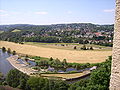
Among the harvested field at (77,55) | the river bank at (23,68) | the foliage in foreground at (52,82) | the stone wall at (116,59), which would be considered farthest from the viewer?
the harvested field at (77,55)

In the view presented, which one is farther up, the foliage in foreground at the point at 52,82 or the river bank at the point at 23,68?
the foliage in foreground at the point at 52,82

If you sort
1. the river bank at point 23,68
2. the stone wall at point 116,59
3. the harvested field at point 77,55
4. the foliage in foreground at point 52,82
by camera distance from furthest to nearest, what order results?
the harvested field at point 77,55 < the river bank at point 23,68 < the foliage in foreground at point 52,82 < the stone wall at point 116,59

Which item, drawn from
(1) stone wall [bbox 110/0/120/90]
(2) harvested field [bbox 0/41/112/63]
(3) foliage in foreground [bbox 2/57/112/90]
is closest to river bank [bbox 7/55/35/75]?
(3) foliage in foreground [bbox 2/57/112/90]

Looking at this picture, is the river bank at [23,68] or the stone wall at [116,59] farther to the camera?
the river bank at [23,68]

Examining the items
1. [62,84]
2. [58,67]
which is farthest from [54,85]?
[58,67]

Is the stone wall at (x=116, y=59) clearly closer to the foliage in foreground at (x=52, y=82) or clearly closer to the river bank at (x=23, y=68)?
the foliage in foreground at (x=52, y=82)

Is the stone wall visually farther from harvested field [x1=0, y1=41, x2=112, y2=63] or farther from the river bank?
harvested field [x1=0, y1=41, x2=112, y2=63]

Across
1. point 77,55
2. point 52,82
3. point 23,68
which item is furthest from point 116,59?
point 77,55

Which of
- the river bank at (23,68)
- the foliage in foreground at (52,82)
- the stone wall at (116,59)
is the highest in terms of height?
the stone wall at (116,59)

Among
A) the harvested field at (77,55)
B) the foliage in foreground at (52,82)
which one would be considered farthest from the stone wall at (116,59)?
the harvested field at (77,55)

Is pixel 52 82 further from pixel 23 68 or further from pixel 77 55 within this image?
pixel 77 55

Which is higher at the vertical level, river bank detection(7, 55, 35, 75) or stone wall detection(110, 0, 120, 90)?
stone wall detection(110, 0, 120, 90)
